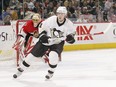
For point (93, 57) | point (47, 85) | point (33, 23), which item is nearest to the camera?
A: point (47, 85)

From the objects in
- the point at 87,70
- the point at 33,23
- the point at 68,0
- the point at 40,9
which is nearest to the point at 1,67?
the point at 33,23

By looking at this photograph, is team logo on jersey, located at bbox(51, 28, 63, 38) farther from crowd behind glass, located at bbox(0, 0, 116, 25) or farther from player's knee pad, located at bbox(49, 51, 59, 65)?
crowd behind glass, located at bbox(0, 0, 116, 25)

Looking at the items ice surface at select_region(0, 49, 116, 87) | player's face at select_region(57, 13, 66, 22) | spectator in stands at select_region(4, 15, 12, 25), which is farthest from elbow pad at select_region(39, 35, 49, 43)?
spectator in stands at select_region(4, 15, 12, 25)

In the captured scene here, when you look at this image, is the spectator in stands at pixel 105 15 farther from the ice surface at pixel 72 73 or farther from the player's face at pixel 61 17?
the player's face at pixel 61 17

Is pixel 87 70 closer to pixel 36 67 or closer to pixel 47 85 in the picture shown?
pixel 36 67

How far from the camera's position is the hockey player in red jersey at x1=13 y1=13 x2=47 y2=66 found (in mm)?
6904

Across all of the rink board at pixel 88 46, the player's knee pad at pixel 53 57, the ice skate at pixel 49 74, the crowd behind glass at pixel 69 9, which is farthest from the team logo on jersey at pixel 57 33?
the rink board at pixel 88 46

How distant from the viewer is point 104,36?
37.0ft

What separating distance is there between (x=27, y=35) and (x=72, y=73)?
1171mm

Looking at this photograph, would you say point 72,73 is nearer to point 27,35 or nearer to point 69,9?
point 27,35

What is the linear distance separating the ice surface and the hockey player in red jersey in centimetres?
38

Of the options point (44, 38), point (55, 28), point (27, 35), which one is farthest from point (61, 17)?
point (27, 35)

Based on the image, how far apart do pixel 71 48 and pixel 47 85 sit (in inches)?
203

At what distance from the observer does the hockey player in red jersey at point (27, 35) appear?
6904mm
